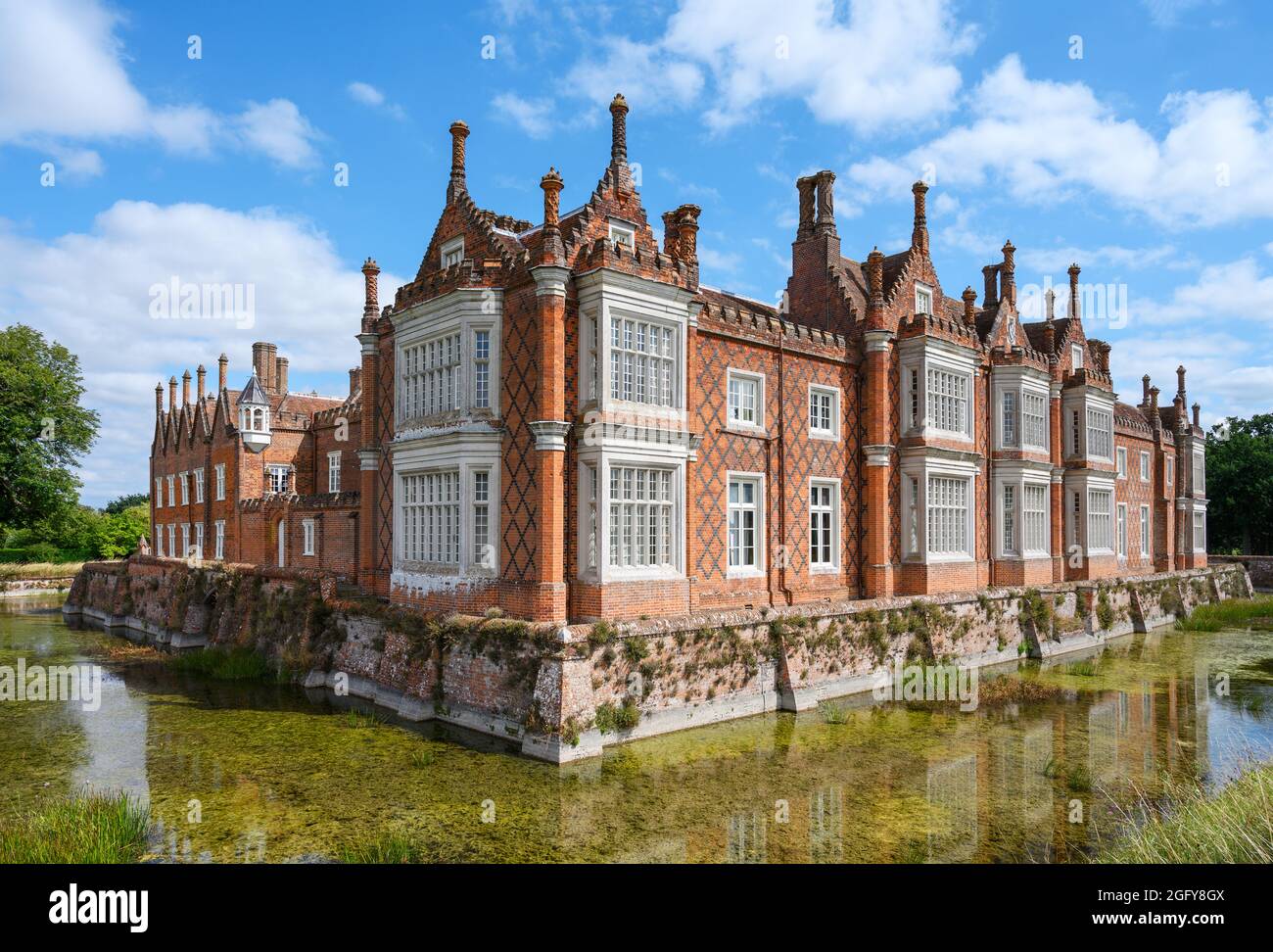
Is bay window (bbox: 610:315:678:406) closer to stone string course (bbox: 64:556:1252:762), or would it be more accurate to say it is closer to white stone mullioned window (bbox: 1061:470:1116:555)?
stone string course (bbox: 64:556:1252:762)

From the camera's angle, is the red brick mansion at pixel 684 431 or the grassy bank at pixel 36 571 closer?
the red brick mansion at pixel 684 431

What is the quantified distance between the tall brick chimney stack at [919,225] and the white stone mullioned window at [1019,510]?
24.1 ft

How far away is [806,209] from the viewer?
2377cm

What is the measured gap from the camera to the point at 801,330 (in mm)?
20125

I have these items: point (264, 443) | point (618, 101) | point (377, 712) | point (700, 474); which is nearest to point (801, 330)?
point (700, 474)

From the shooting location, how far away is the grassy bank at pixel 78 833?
25.6 ft

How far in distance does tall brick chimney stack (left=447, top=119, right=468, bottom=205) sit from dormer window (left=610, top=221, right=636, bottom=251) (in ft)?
13.4

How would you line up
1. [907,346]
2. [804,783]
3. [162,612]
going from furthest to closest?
[162,612], [907,346], [804,783]

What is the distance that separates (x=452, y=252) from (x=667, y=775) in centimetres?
1253

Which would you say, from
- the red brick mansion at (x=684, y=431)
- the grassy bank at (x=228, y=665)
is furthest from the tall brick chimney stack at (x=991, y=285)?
the grassy bank at (x=228, y=665)

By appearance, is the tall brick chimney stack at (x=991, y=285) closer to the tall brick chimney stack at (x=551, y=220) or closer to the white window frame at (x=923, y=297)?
the white window frame at (x=923, y=297)

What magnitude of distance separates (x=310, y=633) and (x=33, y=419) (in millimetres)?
31494

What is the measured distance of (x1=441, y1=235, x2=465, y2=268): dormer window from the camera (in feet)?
58.1

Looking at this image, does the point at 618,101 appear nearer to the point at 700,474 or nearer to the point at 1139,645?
the point at 700,474
